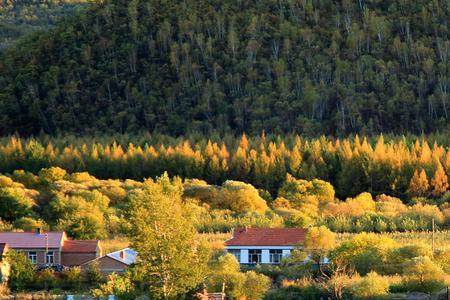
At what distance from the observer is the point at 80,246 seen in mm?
88375

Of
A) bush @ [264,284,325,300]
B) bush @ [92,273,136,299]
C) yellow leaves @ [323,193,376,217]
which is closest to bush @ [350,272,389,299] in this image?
bush @ [264,284,325,300]

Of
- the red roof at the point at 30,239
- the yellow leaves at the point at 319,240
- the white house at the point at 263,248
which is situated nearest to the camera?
the yellow leaves at the point at 319,240

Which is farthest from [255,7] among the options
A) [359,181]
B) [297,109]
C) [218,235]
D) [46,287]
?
[46,287]

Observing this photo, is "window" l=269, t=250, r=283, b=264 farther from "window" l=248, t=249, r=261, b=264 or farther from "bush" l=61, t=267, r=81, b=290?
"bush" l=61, t=267, r=81, b=290

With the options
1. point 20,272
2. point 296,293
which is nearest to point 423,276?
point 296,293

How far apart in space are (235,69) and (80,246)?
77132 mm

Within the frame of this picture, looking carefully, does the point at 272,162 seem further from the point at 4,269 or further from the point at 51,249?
the point at 4,269

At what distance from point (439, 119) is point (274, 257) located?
6688 centimetres

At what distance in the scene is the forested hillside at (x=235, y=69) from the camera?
15450cm

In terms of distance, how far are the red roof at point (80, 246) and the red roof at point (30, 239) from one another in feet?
1.82

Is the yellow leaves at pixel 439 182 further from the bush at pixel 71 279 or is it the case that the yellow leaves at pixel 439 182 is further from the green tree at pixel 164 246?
the green tree at pixel 164 246

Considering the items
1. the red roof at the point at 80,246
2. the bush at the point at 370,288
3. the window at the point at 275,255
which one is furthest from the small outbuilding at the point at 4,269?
the bush at the point at 370,288

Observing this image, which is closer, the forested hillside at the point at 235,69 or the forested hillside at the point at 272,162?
the forested hillside at the point at 272,162

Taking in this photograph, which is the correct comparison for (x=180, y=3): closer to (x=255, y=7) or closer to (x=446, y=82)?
(x=255, y=7)
